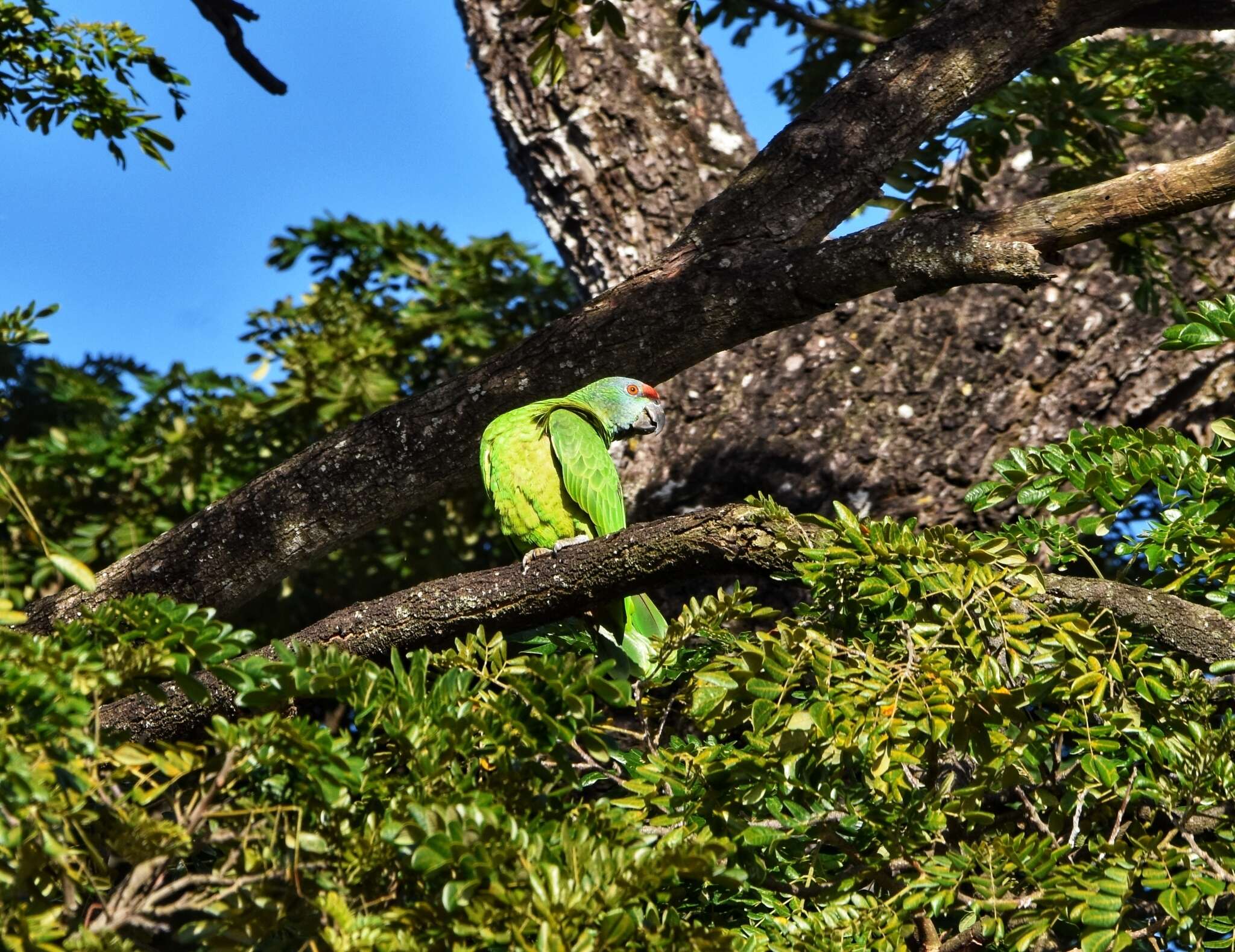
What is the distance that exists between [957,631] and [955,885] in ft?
1.47

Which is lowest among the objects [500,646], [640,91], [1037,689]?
[1037,689]

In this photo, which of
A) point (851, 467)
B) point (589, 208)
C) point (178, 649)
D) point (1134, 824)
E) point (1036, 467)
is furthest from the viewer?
point (589, 208)

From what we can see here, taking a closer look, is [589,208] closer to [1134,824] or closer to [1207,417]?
[1207,417]

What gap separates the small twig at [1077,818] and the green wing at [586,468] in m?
1.81

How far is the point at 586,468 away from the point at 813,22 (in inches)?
97.4

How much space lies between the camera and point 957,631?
214 centimetres

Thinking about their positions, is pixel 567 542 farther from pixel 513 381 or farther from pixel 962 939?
pixel 962 939

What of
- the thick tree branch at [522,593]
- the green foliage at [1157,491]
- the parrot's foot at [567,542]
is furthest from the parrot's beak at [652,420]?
the green foliage at [1157,491]

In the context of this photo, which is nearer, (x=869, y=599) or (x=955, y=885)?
(x=955, y=885)

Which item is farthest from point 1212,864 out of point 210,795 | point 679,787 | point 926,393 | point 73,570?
point 926,393

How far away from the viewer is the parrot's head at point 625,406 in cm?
398

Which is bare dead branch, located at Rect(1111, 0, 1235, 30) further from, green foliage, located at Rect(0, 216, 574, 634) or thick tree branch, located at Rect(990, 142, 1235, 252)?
green foliage, located at Rect(0, 216, 574, 634)

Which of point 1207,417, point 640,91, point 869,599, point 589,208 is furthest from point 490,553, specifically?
point 869,599

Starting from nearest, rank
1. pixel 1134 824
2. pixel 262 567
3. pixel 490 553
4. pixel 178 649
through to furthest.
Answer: pixel 178 649 → pixel 1134 824 → pixel 262 567 → pixel 490 553
